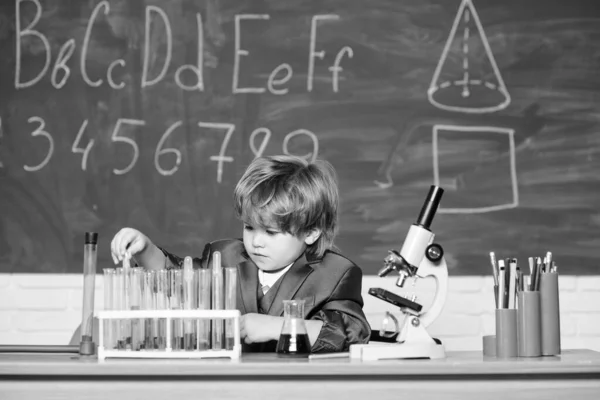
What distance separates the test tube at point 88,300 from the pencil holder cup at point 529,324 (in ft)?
2.46

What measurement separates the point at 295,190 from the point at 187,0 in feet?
3.69

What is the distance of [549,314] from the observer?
1.57 m

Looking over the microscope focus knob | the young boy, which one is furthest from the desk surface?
the young boy

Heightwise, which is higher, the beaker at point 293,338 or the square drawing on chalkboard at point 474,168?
the square drawing on chalkboard at point 474,168

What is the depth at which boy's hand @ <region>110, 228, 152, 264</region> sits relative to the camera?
171 centimetres

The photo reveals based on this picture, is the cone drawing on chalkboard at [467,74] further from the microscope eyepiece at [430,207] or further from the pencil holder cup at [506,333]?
the pencil holder cup at [506,333]

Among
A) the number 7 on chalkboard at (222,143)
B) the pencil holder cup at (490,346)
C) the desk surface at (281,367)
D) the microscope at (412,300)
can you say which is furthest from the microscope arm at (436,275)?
the number 7 on chalkboard at (222,143)

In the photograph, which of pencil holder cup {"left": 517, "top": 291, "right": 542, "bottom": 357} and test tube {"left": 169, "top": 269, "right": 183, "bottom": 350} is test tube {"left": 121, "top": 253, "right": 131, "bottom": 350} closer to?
test tube {"left": 169, "top": 269, "right": 183, "bottom": 350}

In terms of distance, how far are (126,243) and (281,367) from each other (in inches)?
21.5

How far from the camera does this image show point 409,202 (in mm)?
2758

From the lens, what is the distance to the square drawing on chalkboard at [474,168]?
277 centimetres

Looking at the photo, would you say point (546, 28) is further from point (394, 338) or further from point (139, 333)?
point (139, 333)

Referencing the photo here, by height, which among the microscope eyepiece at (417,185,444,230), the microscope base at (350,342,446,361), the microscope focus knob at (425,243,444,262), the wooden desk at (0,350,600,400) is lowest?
the wooden desk at (0,350,600,400)

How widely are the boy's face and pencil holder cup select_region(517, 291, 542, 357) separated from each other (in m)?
0.54
